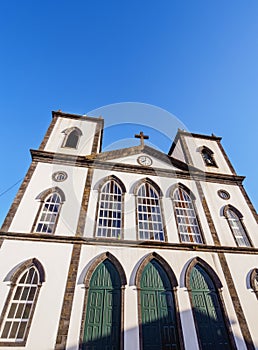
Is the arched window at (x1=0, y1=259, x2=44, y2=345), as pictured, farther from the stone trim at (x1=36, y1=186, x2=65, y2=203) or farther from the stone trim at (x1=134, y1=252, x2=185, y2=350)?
the stone trim at (x1=134, y1=252, x2=185, y2=350)

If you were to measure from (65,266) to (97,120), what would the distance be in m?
12.6

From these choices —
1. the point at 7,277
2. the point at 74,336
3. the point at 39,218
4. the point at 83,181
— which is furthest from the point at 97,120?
the point at 74,336

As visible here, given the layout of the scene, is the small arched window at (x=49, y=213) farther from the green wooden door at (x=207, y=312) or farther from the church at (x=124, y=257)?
the green wooden door at (x=207, y=312)

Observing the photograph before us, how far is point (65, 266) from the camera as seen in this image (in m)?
9.07

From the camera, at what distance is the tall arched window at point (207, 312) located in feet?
27.5

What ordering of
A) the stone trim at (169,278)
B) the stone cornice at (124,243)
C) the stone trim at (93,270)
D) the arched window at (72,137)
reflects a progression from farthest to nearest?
1. the arched window at (72,137)
2. the stone cornice at (124,243)
3. the stone trim at (169,278)
4. the stone trim at (93,270)

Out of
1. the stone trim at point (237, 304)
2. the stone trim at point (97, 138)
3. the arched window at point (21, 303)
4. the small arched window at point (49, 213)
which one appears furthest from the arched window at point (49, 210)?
the stone trim at point (237, 304)

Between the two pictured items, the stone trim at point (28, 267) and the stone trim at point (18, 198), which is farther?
the stone trim at point (18, 198)

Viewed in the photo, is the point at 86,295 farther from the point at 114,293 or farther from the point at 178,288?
the point at 178,288

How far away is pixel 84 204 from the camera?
11.5 m

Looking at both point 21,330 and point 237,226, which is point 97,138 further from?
point 21,330

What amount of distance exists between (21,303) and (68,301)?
71.6 inches

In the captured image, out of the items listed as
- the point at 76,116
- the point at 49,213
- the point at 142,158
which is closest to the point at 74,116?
the point at 76,116

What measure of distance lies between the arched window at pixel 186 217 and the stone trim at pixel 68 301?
18.4 feet
